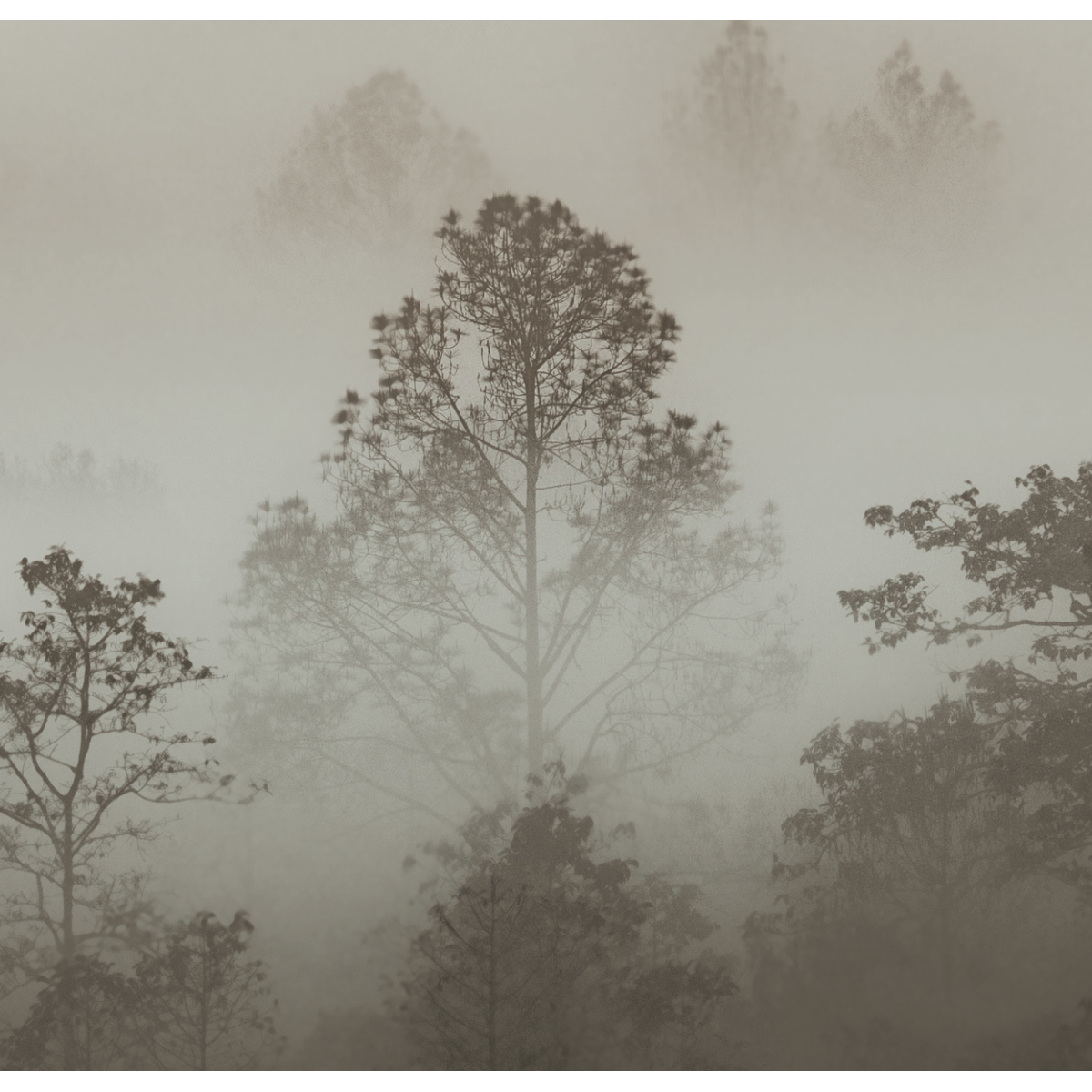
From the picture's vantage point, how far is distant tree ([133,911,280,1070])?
877 cm

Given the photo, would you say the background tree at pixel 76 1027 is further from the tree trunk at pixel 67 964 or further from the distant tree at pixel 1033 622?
the distant tree at pixel 1033 622

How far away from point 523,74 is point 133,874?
10.8 meters

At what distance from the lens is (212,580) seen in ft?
49.4

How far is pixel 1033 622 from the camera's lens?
1033 centimetres

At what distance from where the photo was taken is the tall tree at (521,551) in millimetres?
11688

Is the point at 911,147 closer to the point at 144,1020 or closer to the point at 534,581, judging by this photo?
the point at 534,581

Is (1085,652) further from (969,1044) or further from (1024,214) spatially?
(1024,214)

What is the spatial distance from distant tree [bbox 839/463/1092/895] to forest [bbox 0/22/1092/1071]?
55 millimetres

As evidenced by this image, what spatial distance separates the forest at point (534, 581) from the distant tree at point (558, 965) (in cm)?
5

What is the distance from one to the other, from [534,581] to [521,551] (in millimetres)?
579

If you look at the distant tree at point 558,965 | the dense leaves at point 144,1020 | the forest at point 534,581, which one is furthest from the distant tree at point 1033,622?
the dense leaves at point 144,1020

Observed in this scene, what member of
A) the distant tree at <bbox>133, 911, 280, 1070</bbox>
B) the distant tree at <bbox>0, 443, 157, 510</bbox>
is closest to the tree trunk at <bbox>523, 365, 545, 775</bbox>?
the distant tree at <bbox>133, 911, 280, 1070</bbox>

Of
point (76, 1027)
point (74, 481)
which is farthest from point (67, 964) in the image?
point (74, 481)

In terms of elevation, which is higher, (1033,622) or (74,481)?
(74,481)
